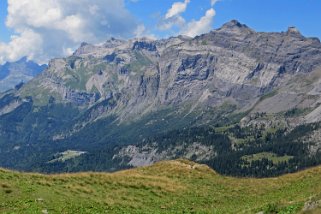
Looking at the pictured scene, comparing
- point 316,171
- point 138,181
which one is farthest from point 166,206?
point 316,171

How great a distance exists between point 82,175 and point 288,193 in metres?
24.4

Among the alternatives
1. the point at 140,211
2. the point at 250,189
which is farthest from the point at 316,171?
the point at 140,211

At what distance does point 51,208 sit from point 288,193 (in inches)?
983

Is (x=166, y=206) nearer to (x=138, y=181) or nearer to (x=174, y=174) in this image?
(x=138, y=181)

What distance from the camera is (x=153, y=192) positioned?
173 ft

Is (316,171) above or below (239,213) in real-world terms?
above

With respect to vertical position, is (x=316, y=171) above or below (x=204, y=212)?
above

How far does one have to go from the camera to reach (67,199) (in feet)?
147

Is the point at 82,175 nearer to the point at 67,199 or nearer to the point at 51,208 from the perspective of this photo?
the point at 67,199

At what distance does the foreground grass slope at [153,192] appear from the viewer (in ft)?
136

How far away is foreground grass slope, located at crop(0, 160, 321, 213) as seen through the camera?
1633 inches

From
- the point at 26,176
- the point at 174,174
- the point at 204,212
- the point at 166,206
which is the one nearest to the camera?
the point at 204,212

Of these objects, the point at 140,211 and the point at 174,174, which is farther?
the point at 174,174

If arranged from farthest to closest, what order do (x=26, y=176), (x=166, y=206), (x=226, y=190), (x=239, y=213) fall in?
(x=226, y=190) → (x=26, y=176) → (x=166, y=206) → (x=239, y=213)
